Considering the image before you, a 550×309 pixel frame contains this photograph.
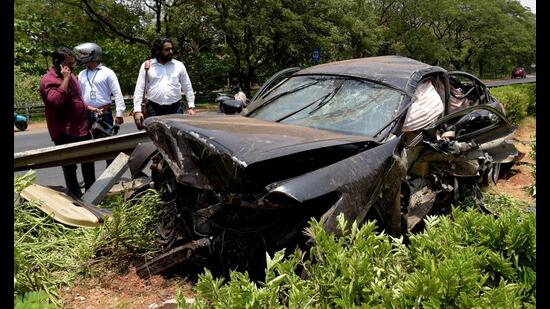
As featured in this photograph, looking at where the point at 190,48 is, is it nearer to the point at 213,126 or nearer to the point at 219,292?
the point at 213,126

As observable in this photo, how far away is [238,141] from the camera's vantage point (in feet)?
9.95

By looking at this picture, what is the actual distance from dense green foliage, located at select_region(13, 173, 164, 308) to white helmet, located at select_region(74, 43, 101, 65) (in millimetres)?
2196

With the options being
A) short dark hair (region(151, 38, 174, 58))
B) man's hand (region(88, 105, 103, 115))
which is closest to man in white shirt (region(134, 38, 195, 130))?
short dark hair (region(151, 38, 174, 58))

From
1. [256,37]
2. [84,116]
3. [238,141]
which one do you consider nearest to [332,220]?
[238,141]

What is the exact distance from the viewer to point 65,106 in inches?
209

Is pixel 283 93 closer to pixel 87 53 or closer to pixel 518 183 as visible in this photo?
pixel 87 53

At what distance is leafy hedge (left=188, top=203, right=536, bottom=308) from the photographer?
5.52ft

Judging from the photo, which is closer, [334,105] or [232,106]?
[334,105]

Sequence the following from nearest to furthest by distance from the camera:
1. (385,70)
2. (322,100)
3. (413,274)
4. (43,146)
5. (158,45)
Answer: (413,274)
(322,100)
(385,70)
(158,45)
(43,146)

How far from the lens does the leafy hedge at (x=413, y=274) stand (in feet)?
5.52

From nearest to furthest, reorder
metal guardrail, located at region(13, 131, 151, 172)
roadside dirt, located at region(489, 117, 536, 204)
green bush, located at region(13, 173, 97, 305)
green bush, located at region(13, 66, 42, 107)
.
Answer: green bush, located at region(13, 173, 97, 305) → metal guardrail, located at region(13, 131, 151, 172) → roadside dirt, located at region(489, 117, 536, 204) → green bush, located at region(13, 66, 42, 107)

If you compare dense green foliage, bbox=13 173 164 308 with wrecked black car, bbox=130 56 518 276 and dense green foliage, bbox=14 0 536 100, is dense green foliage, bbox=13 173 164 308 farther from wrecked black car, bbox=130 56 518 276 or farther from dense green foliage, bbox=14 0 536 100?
dense green foliage, bbox=14 0 536 100

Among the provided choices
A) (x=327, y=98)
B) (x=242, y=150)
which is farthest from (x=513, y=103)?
(x=242, y=150)

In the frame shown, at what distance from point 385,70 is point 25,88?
19897 mm
